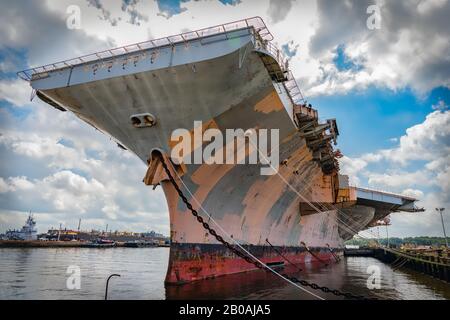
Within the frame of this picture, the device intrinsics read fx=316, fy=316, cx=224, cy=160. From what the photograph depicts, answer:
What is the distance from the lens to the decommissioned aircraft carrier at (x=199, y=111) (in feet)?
26.1

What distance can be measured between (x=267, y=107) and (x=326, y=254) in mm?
19279

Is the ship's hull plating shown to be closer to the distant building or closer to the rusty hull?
the rusty hull

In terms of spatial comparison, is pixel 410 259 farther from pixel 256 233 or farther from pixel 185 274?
pixel 185 274

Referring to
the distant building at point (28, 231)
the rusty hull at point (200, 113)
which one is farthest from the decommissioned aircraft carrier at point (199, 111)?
the distant building at point (28, 231)

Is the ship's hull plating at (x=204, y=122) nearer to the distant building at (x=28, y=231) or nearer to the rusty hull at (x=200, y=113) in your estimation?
the rusty hull at (x=200, y=113)

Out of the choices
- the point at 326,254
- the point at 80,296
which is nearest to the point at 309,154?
the point at 80,296

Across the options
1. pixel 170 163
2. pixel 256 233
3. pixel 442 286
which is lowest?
pixel 442 286

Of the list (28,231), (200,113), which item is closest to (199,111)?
(200,113)

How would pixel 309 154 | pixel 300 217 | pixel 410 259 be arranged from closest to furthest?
pixel 309 154
pixel 300 217
pixel 410 259

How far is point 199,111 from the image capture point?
869 cm
